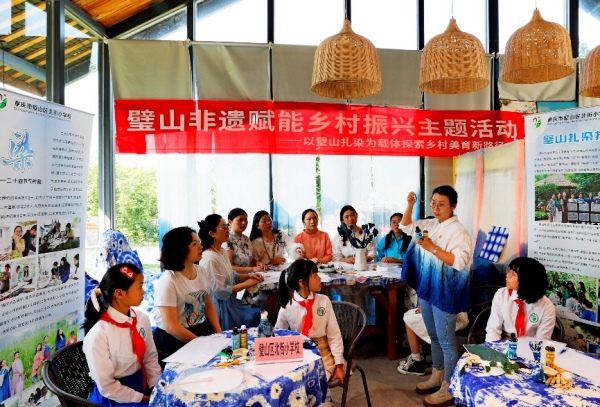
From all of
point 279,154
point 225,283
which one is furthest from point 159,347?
point 279,154

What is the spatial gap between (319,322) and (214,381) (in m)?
0.88

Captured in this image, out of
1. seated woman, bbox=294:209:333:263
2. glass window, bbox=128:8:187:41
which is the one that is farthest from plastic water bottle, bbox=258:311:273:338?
glass window, bbox=128:8:187:41

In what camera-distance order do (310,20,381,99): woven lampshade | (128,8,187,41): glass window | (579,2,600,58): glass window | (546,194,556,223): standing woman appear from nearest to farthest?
(310,20,381,99): woven lampshade
(546,194,556,223): standing woman
(128,8,187,41): glass window
(579,2,600,58): glass window

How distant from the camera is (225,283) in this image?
10.6 ft

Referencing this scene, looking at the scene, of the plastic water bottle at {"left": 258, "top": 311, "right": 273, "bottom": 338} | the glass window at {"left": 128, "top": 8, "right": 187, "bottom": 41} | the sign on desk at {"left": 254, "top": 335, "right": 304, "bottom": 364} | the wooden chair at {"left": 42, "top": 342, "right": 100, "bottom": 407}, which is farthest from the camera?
the glass window at {"left": 128, "top": 8, "right": 187, "bottom": 41}

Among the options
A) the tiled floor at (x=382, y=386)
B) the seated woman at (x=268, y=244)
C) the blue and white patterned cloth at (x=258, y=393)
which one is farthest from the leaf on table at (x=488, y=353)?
the seated woman at (x=268, y=244)

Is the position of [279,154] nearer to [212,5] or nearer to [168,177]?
[168,177]

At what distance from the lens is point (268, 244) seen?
4.45 metres

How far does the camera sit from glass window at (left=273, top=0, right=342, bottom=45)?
17.0 feet

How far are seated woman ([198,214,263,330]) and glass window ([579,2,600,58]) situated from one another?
526 centimetres

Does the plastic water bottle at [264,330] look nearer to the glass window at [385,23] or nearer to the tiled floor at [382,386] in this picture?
the tiled floor at [382,386]

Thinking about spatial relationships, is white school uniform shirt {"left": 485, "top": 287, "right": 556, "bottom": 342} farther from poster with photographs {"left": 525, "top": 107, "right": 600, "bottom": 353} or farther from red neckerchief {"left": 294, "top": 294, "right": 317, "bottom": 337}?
red neckerchief {"left": 294, "top": 294, "right": 317, "bottom": 337}

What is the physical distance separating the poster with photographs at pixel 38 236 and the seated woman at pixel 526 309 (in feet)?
8.92

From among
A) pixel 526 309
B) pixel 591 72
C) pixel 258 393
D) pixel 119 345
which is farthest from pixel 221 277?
pixel 591 72
